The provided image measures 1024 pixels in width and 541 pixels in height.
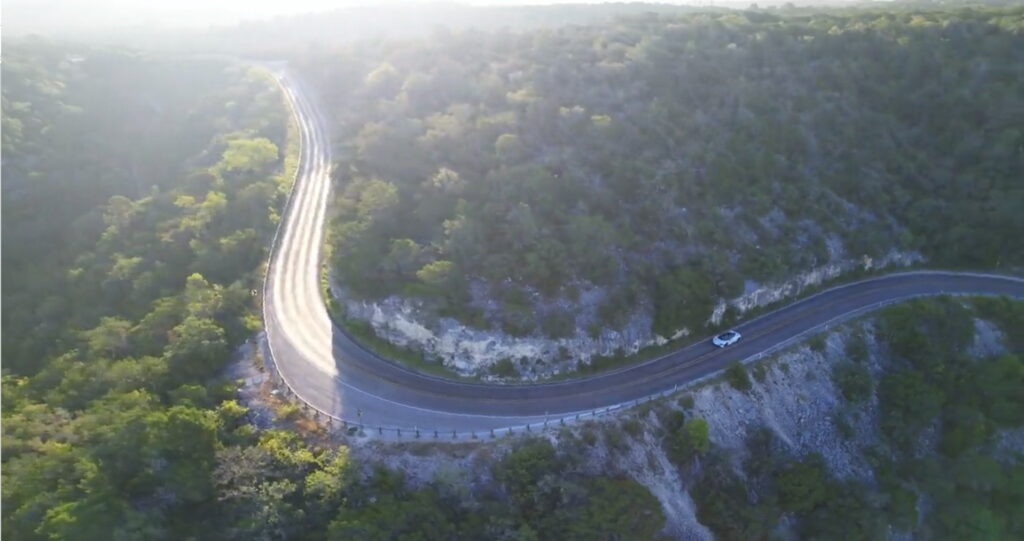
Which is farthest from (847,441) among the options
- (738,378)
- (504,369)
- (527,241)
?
(527,241)

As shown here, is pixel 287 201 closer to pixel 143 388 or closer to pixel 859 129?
pixel 143 388

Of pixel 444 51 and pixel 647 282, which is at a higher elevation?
pixel 444 51

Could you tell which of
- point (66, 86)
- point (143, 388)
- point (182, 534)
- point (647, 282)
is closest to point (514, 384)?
point (647, 282)

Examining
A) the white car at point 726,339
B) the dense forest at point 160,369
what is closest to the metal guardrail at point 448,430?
the dense forest at point 160,369

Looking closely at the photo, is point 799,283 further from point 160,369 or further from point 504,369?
point 160,369

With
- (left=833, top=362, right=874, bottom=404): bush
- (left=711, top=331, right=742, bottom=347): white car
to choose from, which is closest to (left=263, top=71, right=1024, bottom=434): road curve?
(left=711, top=331, right=742, bottom=347): white car

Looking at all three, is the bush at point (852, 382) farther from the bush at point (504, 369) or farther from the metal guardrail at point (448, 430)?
the bush at point (504, 369)

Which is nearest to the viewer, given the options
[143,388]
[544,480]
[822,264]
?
[544,480]
